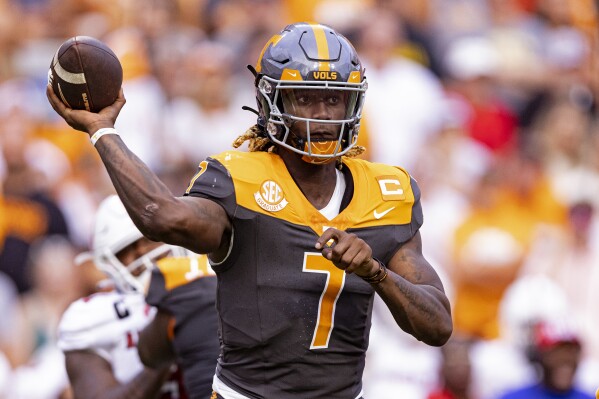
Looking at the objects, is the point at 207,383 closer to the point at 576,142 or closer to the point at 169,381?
the point at 169,381

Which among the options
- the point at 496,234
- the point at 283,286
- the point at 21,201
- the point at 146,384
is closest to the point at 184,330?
the point at 146,384

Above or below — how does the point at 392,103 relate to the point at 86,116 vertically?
below

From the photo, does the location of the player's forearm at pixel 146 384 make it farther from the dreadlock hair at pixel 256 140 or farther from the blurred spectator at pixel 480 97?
the blurred spectator at pixel 480 97

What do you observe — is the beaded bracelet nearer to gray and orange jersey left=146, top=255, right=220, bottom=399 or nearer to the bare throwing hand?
the bare throwing hand

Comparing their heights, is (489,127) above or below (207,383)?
below

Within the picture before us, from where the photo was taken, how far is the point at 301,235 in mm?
4207

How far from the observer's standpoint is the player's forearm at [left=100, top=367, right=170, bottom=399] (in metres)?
5.19

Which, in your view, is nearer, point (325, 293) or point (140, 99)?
point (325, 293)

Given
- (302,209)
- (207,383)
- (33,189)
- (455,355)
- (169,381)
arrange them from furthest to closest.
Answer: (33,189) < (455,355) < (169,381) < (207,383) < (302,209)

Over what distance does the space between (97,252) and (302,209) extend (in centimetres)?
190

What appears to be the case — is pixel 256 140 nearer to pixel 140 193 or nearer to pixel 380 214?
pixel 380 214

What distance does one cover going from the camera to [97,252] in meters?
5.88

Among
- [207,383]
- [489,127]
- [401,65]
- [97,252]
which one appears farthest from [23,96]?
[207,383]

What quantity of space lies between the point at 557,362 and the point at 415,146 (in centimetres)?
307
